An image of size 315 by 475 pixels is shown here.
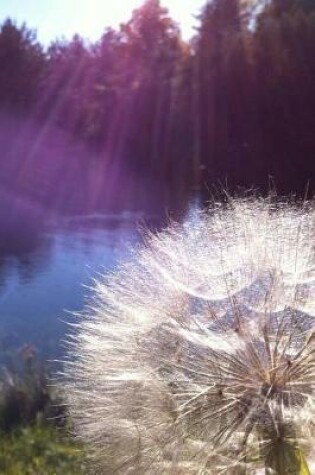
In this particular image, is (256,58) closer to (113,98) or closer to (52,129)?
(113,98)

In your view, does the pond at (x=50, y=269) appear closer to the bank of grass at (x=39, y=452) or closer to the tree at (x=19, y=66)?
the bank of grass at (x=39, y=452)

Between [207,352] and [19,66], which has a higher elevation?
[19,66]

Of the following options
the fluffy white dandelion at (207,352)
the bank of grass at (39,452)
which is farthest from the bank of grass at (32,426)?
the fluffy white dandelion at (207,352)

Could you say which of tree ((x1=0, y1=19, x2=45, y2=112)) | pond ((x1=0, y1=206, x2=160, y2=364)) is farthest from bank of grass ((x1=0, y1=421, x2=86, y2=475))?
tree ((x1=0, y1=19, x2=45, y2=112))

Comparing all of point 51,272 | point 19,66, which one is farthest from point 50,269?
point 19,66

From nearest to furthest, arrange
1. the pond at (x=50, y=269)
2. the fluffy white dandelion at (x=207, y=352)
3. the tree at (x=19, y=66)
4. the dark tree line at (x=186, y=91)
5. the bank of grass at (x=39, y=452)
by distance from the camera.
→ the fluffy white dandelion at (x=207, y=352)
the bank of grass at (x=39, y=452)
the pond at (x=50, y=269)
the dark tree line at (x=186, y=91)
the tree at (x=19, y=66)

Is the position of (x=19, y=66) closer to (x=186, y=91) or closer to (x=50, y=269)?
(x=186, y=91)
